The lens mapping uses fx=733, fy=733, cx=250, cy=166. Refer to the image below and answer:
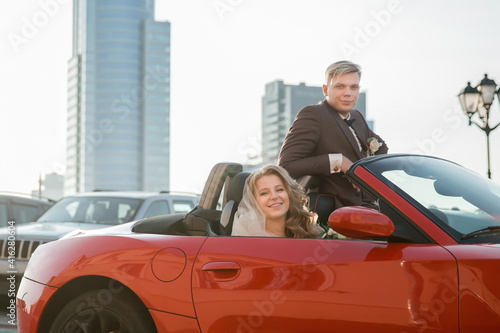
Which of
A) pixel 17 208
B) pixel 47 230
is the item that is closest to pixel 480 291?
pixel 47 230

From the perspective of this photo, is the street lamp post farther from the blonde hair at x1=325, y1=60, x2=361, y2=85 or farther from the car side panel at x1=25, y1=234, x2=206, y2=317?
the car side panel at x1=25, y1=234, x2=206, y2=317

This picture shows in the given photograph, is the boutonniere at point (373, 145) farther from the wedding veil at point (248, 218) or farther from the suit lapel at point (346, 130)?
the wedding veil at point (248, 218)

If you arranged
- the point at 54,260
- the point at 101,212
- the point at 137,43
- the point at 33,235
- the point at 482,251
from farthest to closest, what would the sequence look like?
the point at 137,43
the point at 101,212
the point at 33,235
the point at 54,260
the point at 482,251

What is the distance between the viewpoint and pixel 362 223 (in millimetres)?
3148

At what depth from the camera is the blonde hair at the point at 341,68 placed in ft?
15.2

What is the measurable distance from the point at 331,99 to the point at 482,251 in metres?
1.96

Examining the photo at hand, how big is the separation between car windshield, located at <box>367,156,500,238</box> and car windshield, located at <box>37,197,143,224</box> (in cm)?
665

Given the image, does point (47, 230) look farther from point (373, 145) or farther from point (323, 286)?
point (323, 286)

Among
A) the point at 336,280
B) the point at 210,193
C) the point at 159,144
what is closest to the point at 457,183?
the point at 336,280

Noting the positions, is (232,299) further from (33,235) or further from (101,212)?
(101,212)

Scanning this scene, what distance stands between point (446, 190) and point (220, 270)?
1.16 meters

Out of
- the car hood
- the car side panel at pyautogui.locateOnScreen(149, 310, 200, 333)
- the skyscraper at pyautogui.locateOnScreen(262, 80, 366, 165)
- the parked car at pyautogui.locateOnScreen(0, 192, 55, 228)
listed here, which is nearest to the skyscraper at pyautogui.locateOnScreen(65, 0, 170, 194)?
the skyscraper at pyautogui.locateOnScreen(262, 80, 366, 165)

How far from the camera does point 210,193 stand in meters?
4.78

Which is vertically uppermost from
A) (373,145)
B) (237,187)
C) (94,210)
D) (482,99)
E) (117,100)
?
(117,100)
